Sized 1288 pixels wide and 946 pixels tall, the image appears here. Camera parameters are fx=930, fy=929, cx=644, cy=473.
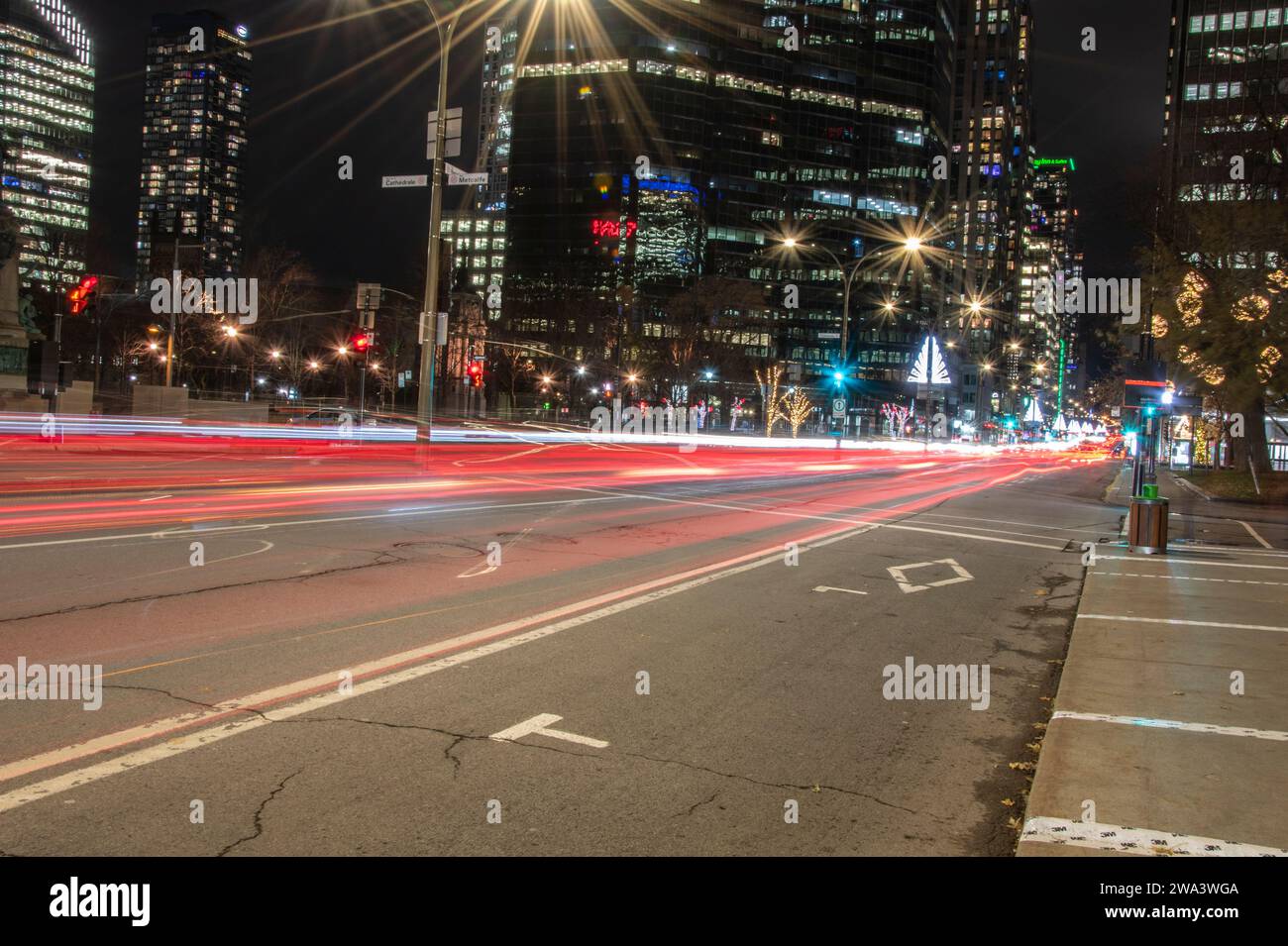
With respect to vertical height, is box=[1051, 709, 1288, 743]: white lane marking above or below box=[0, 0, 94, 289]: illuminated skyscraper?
below

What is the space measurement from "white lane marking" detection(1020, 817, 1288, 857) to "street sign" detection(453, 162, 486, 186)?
17.3 metres

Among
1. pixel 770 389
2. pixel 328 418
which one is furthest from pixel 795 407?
pixel 328 418

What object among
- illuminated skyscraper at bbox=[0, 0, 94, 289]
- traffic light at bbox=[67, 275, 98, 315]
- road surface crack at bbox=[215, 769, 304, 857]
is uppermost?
illuminated skyscraper at bbox=[0, 0, 94, 289]

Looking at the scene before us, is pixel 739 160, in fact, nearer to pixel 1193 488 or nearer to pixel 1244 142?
pixel 1244 142

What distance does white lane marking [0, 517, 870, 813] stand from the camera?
179 inches

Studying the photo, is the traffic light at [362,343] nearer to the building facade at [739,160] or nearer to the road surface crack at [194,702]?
the road surface crack at [194,702]

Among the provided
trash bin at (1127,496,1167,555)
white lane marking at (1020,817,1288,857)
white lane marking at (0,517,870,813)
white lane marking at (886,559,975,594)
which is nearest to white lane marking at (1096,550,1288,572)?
trash bin at (1127,496,1167,555)

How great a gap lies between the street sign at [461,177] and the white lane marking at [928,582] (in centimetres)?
1176

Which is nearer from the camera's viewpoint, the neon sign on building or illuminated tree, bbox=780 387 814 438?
illuminated tree, bbox=780 387 814 438

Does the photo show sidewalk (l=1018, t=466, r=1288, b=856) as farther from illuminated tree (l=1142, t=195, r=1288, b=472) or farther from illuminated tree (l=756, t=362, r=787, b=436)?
illuminated tree (l=756, t=362, r=787, b=436)

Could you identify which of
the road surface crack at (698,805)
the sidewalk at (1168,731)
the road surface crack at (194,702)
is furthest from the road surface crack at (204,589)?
the sidewalk at (1168,731)

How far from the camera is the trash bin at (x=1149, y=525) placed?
15.4m

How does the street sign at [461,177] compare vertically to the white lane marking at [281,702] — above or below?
above
